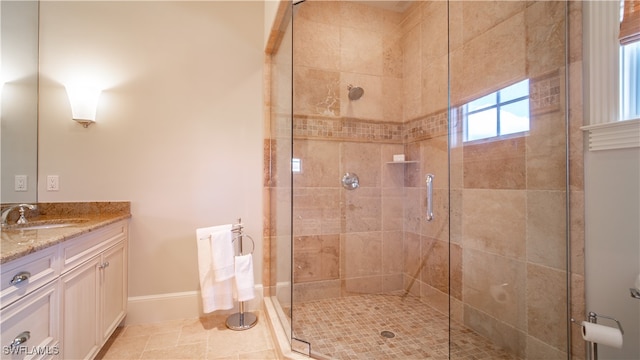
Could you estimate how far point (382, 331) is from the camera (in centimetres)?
185

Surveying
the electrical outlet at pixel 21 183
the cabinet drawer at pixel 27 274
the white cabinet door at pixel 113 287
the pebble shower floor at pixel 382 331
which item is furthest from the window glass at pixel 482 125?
the electrical outlet at pixel 21 183

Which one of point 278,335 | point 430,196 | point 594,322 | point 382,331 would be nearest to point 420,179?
point 430,196

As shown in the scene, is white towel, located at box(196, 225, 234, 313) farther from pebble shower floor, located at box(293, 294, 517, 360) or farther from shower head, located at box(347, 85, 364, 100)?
shower head, located at box(347, 85, 364, 100)

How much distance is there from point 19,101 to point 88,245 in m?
1.22

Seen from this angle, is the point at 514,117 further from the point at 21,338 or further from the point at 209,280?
the point at 21,338

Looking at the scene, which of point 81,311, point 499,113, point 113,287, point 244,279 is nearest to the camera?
point 81,311

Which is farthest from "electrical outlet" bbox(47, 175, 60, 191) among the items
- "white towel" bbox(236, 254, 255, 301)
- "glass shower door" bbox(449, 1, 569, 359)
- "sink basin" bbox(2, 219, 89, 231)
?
"glass shower door" bbox(449, 1, 569, 359)

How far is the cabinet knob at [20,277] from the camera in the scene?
3.11ft

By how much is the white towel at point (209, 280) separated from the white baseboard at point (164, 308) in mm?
298

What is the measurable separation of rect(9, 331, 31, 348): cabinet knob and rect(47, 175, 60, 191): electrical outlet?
4.49 ft

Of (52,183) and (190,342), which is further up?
(52,183)

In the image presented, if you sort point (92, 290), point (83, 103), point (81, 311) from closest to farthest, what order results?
point (81, 311), point (92, 290), point (83, 103)

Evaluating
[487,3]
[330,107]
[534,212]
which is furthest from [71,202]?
[487,3]

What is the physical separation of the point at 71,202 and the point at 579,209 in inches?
126
